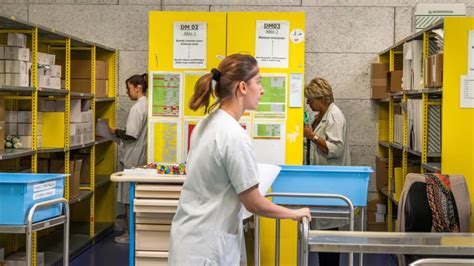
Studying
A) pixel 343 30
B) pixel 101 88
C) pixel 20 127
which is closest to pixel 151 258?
pixel 20 127

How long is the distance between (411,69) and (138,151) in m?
2.85

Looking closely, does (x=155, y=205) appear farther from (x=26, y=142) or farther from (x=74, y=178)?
(x=74, y=178)

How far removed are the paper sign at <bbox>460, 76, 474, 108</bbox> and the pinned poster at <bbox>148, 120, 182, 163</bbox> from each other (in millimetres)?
2164

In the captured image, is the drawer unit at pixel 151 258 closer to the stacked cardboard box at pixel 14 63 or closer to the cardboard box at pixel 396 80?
the stacked cardboard box at pixel 14 63

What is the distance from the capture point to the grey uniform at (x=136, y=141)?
678 centimetres

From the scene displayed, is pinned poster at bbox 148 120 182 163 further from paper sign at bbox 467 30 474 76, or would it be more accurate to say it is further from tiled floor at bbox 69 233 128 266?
paper sign at bbox 467 30 474 76

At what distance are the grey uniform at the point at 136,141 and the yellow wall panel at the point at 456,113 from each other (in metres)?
3.21

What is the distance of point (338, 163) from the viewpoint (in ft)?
18.5

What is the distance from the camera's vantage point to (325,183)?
388 cm

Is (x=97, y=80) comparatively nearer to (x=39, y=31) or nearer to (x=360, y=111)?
(x=39, y=31)

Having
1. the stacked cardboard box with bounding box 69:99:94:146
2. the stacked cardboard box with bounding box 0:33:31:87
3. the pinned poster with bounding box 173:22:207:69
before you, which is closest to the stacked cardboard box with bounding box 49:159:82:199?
the stacked cardboard box with bounding box 69:99:94:146

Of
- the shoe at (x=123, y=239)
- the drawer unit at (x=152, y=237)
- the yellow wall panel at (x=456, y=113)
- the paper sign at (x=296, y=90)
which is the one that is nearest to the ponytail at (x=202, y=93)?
the drawer unit at (x=152, y=237)

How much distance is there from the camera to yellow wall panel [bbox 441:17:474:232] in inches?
180

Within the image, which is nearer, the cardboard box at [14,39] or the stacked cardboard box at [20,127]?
the cardboard box at [14,39]
